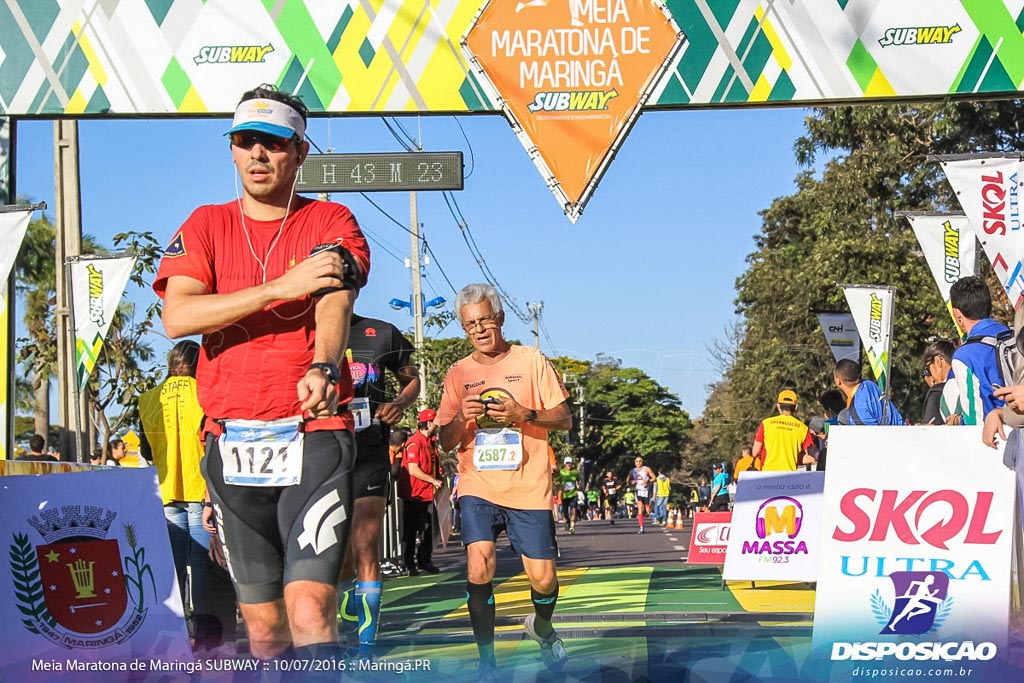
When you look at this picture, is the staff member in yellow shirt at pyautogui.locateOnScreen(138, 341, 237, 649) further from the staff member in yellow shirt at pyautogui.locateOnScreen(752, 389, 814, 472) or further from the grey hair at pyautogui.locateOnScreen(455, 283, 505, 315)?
the staff member in yellow shirt at pyautogui.locateOnScreen(752, 389, 814, 472)

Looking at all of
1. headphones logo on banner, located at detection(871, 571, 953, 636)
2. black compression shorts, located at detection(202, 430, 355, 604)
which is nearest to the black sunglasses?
black compression shorts, located at detection(202, 430, 355, 604)

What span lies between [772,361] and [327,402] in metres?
4.09

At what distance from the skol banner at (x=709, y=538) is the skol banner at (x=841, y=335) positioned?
63.4 inches

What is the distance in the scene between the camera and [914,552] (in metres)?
5.73

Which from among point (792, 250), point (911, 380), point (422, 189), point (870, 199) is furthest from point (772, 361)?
point (422, 189)

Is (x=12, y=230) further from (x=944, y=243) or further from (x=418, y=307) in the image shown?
(x=944, y=243)

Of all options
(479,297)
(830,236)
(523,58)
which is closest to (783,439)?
(830,236)

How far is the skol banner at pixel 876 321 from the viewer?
703 cm

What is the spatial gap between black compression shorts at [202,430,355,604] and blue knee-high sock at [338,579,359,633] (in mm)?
2333

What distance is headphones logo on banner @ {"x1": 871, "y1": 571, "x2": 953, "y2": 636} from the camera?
569 centimetres

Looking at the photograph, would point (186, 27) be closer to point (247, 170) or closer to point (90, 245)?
point (90, 245)

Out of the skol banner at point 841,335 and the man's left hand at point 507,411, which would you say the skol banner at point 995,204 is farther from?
the man's left hand at point 507,411

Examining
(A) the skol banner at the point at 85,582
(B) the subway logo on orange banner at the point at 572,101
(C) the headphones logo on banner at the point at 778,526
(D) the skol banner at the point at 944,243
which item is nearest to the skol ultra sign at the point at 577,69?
(B) the subway logo on orange banner at the point at 572,101

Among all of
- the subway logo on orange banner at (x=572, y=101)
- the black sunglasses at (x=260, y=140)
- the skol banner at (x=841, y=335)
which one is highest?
the subway logo on orange banner at (x=572, y=101)
